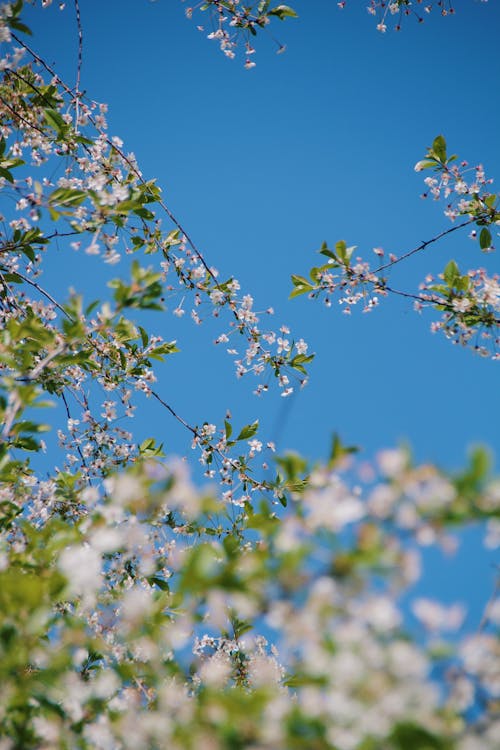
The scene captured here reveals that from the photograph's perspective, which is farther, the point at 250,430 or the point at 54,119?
the point at 250,430

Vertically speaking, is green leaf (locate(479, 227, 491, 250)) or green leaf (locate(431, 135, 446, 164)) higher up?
green leaf (locate(431, 135, 446, 164))

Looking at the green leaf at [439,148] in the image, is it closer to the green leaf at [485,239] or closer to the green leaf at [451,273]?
the green leaf at [485,239]

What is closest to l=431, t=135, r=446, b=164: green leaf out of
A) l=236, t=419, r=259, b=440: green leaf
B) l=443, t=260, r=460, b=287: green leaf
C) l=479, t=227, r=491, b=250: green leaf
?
l=479, t=227, r=491, b=250: green leaf

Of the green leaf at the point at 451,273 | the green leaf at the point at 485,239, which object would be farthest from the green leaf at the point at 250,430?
the green leaf at the point at 485,239

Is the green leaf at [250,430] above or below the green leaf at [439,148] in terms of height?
below

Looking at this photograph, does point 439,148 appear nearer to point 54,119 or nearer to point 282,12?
point 282,12

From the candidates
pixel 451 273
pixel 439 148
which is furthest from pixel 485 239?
pixel 439 148

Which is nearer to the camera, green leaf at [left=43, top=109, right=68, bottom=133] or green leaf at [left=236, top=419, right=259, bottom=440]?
green leaf at [left=43, top=109, right=68, bottom=133]

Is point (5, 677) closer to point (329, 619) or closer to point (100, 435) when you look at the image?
point (329, 619)

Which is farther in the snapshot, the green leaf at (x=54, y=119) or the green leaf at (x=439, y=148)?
the green leaf at (x=439, y=148)

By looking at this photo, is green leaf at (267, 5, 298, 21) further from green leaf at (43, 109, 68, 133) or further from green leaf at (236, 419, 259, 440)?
green leaf at (236, 419, 259, 440)

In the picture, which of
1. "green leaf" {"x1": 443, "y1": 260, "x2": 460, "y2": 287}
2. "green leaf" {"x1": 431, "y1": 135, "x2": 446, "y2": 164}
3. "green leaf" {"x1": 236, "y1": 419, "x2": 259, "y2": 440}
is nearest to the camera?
"green leaf" {"x1": 443, "y1": 260, "x2": 460, "y2": 287}

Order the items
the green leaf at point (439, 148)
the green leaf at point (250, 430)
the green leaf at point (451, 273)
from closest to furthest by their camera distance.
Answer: the green leaf at point (451, 273), the green leaf at point (439, 148), the green leaf at point (250, 430)

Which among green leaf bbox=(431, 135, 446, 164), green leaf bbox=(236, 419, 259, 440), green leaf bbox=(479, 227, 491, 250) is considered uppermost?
green leaf bbox=(431, 135, 446, 164)
